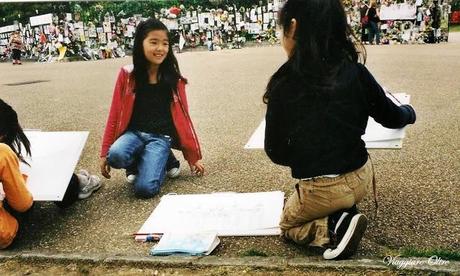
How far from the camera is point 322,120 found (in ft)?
6.82

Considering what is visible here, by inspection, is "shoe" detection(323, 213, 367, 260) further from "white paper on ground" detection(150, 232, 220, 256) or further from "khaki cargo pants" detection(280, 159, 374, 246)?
"white paper on ground" detection(150, 232, 220, 256)

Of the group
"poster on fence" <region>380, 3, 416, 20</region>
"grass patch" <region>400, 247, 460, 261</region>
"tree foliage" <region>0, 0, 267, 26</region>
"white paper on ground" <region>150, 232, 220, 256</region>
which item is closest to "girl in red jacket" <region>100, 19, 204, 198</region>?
"tree foliage" <region>0, 0, 267, 26</region>

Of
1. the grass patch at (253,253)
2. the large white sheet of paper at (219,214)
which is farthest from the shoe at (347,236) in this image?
the large white sheet of paper at (219,214)

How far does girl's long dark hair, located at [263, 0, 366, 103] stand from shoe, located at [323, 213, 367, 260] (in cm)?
56

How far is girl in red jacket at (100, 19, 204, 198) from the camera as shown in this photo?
10.4ft

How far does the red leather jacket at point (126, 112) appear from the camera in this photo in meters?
3.26

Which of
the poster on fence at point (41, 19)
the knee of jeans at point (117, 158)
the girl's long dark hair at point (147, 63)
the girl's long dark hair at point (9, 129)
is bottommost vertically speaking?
the knee of jeans at point (117, 158)

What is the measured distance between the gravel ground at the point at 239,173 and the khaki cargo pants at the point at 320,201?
0.09m

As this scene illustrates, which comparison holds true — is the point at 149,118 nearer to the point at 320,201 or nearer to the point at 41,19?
the point at 41,19

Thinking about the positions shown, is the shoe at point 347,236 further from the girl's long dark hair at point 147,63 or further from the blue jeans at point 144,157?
the girl's long dark hair at point 147,63

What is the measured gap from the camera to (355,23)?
1084 cm

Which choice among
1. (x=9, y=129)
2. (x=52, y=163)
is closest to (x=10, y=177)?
(x=9, y=129)

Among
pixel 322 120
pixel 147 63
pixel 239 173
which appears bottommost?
pixel 239 173

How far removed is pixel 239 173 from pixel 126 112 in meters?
0.86
